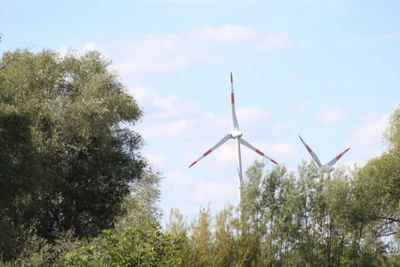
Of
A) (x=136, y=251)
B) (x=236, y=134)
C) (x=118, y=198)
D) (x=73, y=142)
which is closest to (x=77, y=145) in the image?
(x=73, y=142)

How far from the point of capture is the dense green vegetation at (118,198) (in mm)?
34250

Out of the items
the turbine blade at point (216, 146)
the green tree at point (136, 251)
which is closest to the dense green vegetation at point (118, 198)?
the green tree at point (136, 251)

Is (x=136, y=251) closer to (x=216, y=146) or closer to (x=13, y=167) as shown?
(x=13, y=167)

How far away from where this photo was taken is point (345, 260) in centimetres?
4409

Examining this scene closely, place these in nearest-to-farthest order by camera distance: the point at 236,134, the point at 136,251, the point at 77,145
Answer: the point at 136,251 → the point at 77,145 → the point at 236,134

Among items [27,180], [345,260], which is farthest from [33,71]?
[345,260]

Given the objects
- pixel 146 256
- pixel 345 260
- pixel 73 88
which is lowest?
pixel 146 256

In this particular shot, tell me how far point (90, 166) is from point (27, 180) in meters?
8.15

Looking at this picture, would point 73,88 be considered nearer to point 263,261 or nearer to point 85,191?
point 85,191

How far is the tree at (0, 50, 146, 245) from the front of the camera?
165 feet

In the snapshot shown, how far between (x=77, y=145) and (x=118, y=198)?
4.17m

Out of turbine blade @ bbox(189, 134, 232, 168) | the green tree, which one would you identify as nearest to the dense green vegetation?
the green tree

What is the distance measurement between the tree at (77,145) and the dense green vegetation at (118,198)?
70 millimetres

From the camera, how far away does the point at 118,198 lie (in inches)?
2052
